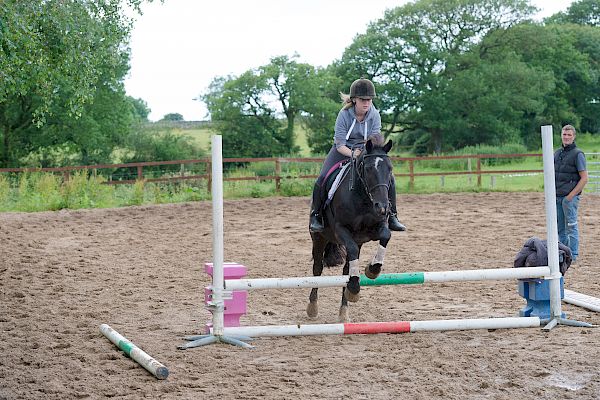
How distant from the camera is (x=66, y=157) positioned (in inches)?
1320

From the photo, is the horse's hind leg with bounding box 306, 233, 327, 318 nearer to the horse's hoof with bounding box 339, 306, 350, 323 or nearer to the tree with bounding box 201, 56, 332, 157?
the horse's hoof with bounding box 339, 306, 350, 323

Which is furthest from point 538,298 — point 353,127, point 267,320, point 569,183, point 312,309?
point 569,183

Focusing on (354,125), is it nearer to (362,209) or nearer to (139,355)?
(362,209)

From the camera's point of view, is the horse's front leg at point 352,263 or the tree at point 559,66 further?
the tree at point 559,66

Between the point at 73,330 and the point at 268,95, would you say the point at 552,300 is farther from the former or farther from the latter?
the point at 268,95

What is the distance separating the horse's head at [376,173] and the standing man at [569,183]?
183 inches

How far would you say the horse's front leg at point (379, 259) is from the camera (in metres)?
6.20

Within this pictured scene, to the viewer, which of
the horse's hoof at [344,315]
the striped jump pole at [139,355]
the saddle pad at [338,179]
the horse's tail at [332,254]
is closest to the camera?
the striped jump pole at [139,355]

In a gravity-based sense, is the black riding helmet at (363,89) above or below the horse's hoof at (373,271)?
above

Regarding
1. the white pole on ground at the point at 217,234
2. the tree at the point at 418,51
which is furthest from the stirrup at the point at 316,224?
the tree at the point at 418,51

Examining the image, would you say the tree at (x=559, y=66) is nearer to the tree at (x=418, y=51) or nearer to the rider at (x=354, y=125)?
the tree at (x=418, y=51)

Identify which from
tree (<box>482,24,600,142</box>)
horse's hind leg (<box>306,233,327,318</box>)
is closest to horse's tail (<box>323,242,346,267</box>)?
horse's hind leg (<box>306,233,327,318</box>)

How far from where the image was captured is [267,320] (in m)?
7.42

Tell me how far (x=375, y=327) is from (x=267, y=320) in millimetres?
1636
